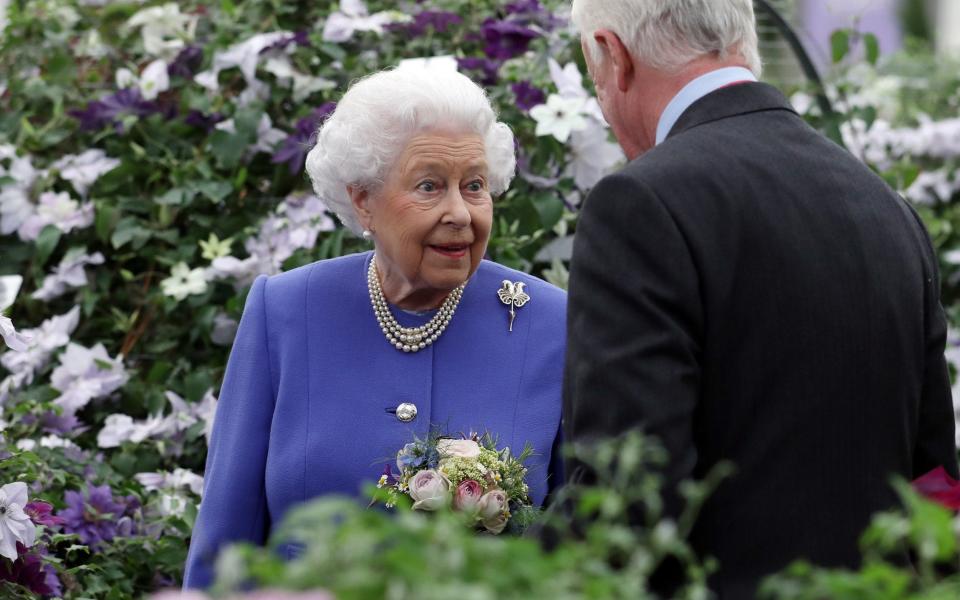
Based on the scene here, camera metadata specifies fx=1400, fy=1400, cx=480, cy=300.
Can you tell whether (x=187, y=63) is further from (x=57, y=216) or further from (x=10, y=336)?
(x=10, y=336)

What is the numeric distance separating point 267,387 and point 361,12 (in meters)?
1.80

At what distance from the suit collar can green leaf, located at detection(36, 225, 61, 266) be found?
2356 millimetres

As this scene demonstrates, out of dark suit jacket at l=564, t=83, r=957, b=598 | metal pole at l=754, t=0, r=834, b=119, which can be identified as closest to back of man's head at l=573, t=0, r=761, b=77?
dark suit jacket at l=564, t=83, r=957, b=598

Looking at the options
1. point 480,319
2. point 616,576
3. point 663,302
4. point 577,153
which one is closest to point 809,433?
point 663,302

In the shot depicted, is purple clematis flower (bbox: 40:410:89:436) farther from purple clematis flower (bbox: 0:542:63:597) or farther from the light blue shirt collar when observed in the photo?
the light blue shirt collar

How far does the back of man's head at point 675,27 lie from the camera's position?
204 centimetres

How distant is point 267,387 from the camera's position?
9.11 ft

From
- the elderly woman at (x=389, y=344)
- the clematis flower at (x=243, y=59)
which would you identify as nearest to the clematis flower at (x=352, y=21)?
the clematis flower at (x=243, y=59)

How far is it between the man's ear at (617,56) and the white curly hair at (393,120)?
0.66 meters

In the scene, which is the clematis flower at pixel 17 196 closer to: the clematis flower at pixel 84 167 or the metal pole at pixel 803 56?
the clematis flower at pixel 84 167

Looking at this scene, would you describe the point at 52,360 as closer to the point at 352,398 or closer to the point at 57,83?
the point at 57,83

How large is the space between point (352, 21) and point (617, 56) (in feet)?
7.32

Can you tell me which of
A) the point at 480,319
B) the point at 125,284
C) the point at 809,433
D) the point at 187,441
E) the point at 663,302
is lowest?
the point at 187,441

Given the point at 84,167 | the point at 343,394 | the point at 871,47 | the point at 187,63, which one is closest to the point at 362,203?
the point at 343,394
